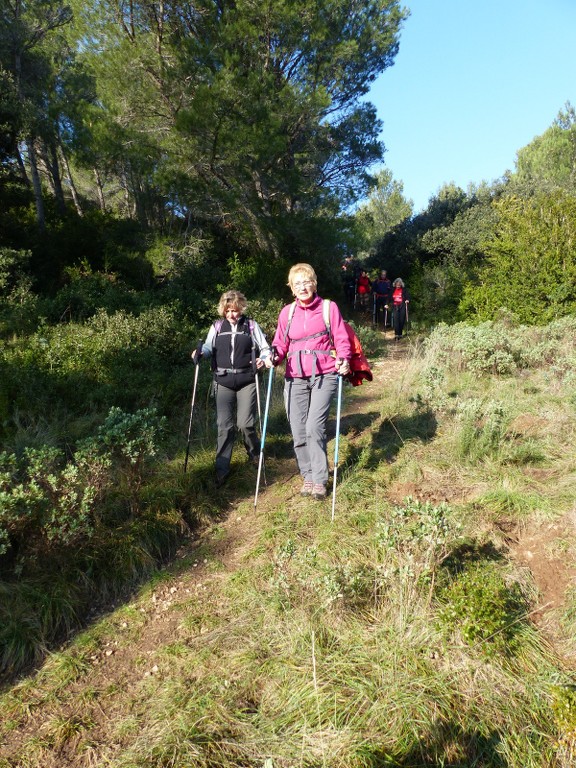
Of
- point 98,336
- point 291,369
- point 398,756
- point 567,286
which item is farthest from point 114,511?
point 567,286

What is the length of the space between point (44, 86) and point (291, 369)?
57.3ft

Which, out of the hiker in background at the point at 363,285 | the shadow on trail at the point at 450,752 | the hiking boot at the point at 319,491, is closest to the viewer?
the shadow on trail at the point at 450,752

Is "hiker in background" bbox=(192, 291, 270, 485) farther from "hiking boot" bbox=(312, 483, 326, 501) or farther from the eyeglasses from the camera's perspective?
"hiking boot" bbox=(312, 483, 326, 501)

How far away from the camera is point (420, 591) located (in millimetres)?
3055

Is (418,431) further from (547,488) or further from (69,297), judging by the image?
(69,297)

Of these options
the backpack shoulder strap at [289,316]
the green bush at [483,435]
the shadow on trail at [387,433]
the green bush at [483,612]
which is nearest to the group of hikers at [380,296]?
the shadow on trail at [387,433]

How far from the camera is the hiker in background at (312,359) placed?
14.0 ft

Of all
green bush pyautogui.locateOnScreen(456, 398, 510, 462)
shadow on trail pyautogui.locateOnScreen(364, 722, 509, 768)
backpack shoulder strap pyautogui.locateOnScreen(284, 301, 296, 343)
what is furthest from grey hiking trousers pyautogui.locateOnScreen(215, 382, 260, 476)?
shadow on trail pyautogui.locateOnScreen(364, 722, 509, 768)

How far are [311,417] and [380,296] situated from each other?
12.0m

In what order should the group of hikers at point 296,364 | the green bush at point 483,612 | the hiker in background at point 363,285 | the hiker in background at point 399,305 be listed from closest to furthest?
the green bush at point 483,612 < the group of hikers at point 296,364 < the hiker in background at point 399,305 < the hiker in background at point 363,285

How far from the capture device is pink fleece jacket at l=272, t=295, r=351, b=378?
4.27 m

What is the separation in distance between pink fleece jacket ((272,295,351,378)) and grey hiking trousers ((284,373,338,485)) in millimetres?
100

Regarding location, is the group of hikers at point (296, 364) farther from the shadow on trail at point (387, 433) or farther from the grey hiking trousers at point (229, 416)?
the shadow on trail at point (387, 433)

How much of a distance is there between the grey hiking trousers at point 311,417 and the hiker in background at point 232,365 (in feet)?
1.85
